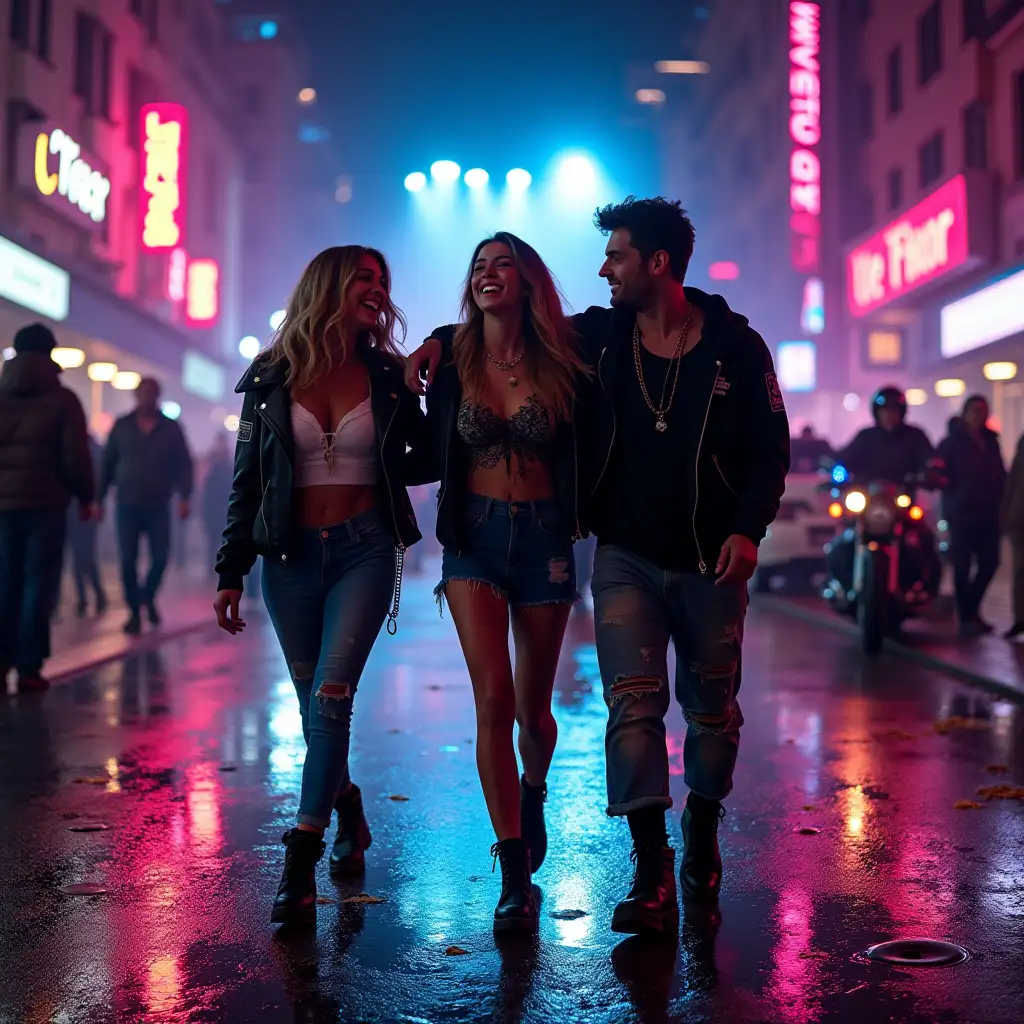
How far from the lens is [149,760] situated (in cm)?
740

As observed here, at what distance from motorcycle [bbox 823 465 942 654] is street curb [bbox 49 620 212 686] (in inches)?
235

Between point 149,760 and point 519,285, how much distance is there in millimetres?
3744

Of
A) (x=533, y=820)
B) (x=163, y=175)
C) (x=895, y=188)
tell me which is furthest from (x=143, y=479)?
(x=895, y=188)

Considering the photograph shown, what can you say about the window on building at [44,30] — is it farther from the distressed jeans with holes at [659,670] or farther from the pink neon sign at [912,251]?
the distressed jeans with holes at [659,670]

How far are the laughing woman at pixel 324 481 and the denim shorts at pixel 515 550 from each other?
11.3 inches

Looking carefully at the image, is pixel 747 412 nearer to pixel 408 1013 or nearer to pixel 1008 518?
pixel 408 1013

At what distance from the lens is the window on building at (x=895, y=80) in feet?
113

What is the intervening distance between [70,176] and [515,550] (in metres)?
21.7

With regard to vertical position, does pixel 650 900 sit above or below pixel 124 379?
below

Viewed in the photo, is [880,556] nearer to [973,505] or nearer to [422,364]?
[973,505]

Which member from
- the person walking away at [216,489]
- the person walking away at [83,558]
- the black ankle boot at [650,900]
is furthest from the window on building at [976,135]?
the black ankle boot at [650,900]

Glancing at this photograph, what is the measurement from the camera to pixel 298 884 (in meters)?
4.42

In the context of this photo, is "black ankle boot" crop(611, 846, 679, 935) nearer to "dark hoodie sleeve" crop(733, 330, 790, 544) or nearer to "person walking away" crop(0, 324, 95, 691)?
"dark hoodie sleeve" crop(733, 330, 790, 544)

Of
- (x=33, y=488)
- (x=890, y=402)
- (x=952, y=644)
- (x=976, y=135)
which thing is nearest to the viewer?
(x=33, y=488)
